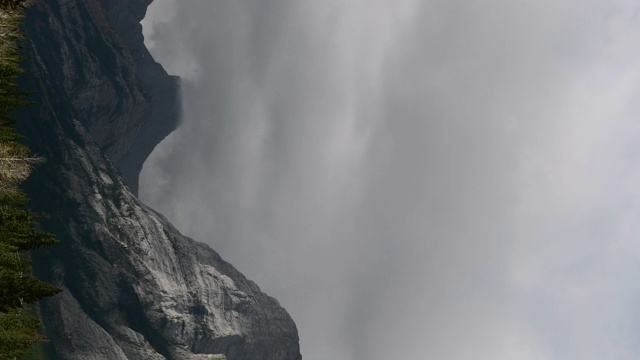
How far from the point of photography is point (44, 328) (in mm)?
198750

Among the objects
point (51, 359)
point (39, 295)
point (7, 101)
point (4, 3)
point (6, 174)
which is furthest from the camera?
point (51, 359)

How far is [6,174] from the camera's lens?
6241 cm

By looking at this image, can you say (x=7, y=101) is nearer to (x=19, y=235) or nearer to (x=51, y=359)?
(x=19, y=235)

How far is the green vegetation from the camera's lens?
5709cm

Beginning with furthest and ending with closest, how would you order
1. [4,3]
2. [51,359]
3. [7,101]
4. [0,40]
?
[51,359] < [7,101] < [0,40] < [4,3]

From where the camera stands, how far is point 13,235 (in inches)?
2990

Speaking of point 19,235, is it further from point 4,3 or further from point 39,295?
point 4,3

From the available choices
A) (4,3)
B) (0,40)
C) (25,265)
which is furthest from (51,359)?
(4,3)

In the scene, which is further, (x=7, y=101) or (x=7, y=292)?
(x=7, y=101)

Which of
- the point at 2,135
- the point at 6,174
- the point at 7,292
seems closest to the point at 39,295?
the point at 7,292

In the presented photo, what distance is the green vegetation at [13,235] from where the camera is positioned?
5709 centimetres

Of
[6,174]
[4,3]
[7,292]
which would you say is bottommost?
[7,292]

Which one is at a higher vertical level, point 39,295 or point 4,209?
point 4,209

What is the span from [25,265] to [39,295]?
67.8ft
